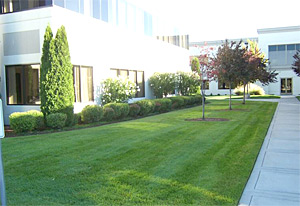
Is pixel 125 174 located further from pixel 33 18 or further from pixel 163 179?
pixel 33 18

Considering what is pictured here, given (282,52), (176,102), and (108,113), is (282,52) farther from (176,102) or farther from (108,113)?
(108,113)

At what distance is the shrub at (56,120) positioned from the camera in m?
11.2

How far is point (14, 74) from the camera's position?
13641 mm

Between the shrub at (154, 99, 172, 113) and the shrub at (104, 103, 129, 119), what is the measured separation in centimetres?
324

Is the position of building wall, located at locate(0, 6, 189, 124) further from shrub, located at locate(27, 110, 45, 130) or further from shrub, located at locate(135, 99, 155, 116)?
shrub, located at locate(135, 99, 155, 116)

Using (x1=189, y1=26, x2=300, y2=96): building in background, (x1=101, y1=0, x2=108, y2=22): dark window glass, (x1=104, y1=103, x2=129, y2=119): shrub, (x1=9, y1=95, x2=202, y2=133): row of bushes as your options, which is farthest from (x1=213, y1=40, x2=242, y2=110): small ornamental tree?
(x1=189, y1=26, x2=300, y2=96): building in background

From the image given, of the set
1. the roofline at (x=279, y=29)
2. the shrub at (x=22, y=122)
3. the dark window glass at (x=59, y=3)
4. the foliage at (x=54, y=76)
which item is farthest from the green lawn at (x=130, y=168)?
the roofline at (x=279, y=29)

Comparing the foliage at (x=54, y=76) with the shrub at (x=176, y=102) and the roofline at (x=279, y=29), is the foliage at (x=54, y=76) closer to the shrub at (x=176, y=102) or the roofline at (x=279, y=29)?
the shrub at (x=176, y=102)

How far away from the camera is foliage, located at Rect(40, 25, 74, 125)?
1167 centimetres

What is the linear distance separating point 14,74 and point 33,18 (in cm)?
264

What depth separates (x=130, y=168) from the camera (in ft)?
19.1

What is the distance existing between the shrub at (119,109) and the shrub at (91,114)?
1.06 metres

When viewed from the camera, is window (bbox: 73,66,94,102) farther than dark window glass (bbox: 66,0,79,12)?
Yes

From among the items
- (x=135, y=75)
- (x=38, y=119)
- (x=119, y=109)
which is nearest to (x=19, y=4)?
(x=38, y=119)
